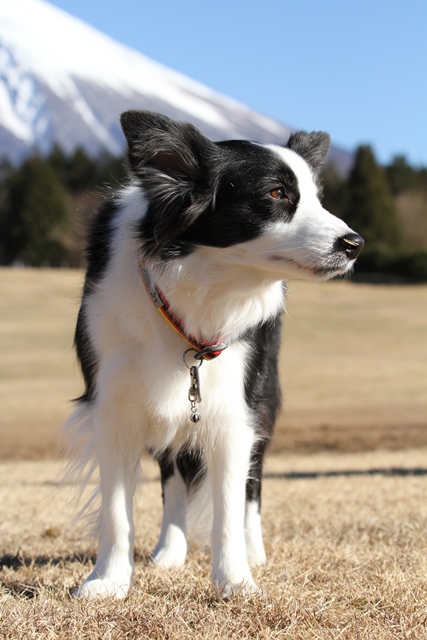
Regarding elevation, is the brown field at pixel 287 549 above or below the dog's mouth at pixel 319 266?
below

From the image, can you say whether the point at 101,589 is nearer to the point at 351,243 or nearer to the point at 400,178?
the point at 351,243

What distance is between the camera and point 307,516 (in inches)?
223

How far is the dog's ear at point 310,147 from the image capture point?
13.3 ft

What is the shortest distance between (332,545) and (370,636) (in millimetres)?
1695

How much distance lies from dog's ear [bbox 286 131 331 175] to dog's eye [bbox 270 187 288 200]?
560 mm

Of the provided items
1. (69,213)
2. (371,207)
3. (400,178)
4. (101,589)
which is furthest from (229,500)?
(400,178)

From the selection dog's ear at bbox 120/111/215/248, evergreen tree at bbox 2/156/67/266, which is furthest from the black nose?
evergreen tree at bbox 2/156/67/266

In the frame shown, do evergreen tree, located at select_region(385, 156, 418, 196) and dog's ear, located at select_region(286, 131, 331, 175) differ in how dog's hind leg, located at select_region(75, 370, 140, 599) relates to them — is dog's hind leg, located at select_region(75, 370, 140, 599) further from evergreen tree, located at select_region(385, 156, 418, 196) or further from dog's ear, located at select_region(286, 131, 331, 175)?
evergreen tree, located at select_region(385, 156, 418, 196)

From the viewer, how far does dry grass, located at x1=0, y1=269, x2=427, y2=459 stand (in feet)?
48.9

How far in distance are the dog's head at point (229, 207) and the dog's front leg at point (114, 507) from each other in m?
0.94

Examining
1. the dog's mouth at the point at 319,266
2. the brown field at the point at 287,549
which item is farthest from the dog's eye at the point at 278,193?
the brown field at the point at 287,549

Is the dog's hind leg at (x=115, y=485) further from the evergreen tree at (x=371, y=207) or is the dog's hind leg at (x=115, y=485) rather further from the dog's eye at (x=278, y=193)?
the evergreen tree at (x=371, y=207)

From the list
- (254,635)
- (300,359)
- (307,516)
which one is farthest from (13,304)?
(254,635)

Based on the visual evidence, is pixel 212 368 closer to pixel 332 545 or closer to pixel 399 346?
pixel 332 545
